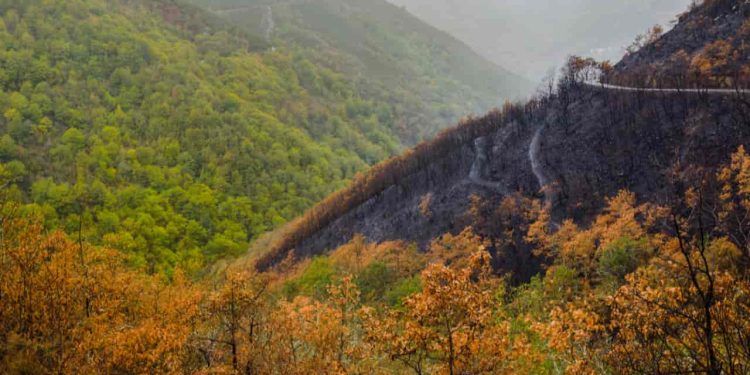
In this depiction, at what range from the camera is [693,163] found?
43.3 metres

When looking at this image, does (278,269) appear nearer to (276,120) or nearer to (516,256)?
(516,256)

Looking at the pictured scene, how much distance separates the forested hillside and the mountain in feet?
162

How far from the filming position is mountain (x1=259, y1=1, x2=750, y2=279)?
45059mm

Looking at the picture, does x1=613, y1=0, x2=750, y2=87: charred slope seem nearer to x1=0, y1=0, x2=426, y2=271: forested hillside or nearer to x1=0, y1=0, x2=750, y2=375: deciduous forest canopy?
x1=0, y1=0, x2=750, y2=375: deciduous forest canopy

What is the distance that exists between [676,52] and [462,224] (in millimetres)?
30847

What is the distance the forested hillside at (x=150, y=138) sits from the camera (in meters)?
108

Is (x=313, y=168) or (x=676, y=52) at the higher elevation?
(x=676, y=52)

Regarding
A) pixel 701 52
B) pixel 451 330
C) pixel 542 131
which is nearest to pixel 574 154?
pixel 542 131

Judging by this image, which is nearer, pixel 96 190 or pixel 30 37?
pixel 96 190

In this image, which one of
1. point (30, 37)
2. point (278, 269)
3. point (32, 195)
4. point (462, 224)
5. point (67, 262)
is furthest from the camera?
point (30, 37)

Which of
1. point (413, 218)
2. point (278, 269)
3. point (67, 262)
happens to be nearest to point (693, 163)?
point (413, 218)

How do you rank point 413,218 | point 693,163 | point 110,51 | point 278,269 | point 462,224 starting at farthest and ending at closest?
point 110,51
point 278,269
point 413,218
point 462,224
point 693,163

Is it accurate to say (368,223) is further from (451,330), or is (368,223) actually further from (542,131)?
(451,330)

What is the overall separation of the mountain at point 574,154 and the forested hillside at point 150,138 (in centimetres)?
4947
